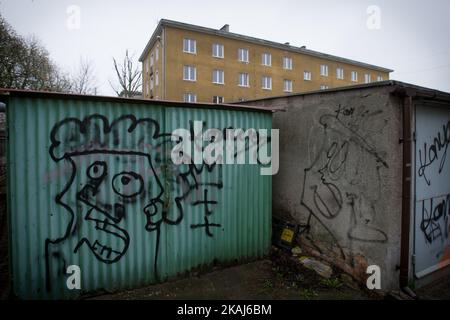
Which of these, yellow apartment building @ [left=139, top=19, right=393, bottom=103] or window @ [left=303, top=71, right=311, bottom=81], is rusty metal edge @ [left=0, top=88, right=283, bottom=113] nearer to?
yellow apartment building @ [left=139, top=19, right=393, bottom=103]

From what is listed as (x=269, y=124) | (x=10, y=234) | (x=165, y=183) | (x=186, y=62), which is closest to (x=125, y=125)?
(x=165, y=183)

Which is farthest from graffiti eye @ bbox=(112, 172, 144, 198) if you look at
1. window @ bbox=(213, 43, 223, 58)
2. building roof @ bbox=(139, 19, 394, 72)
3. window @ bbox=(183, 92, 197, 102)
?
window @ bbox=(213, 43, 223, 58)

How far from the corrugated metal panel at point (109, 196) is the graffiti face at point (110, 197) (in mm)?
13

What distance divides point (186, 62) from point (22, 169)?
2294 centimetres

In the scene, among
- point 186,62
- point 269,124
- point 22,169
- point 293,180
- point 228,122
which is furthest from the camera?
point 186,62

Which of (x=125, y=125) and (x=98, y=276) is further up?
(x=125, y=125)

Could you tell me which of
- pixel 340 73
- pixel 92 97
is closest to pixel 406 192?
pixel 92 97

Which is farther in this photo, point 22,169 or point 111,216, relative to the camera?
point 111,216

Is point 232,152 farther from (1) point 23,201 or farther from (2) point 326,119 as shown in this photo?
(1) point 23,201

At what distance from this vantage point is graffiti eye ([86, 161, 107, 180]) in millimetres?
3502

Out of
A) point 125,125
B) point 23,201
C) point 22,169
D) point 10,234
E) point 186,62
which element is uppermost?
point 186,62

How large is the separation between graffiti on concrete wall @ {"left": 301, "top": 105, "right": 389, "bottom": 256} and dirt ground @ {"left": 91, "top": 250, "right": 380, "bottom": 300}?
0.63 m

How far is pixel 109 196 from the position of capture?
3609 mm
